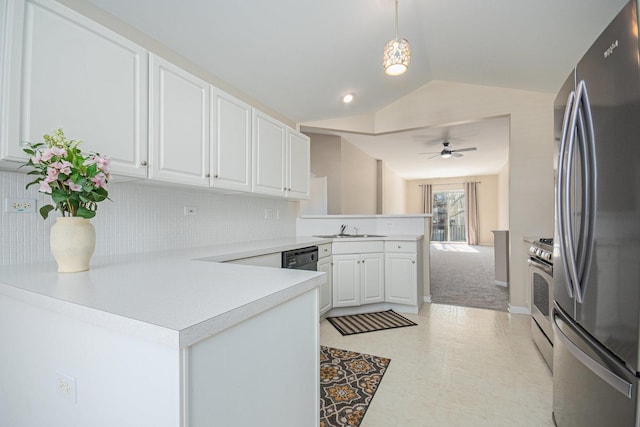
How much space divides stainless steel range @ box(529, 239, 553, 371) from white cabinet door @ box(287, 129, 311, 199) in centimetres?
234

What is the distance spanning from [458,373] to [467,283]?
3.22m

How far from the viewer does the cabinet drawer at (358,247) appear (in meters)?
3.38

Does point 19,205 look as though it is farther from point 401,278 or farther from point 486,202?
point 486,202

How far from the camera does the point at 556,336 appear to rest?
1.58 m

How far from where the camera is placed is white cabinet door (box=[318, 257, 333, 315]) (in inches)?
124

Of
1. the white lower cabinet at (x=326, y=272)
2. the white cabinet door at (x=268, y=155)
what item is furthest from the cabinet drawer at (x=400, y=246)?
the white cabinet door at (x=268, y=155)

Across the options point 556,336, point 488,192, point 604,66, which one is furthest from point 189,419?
point 488,192

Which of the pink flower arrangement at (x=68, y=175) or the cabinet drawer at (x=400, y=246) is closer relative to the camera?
the pink flower arrangement at (x=68, y=175)

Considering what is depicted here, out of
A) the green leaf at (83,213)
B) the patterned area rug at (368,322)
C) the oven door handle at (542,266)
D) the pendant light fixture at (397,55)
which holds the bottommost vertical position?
the patterned area rug at (368,322)

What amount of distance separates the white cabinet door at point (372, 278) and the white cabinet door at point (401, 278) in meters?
0.08

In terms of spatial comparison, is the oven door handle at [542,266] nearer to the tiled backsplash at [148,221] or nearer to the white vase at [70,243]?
the tiled backsplash at [148,221]

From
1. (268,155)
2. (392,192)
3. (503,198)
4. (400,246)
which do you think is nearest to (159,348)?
(268,155)

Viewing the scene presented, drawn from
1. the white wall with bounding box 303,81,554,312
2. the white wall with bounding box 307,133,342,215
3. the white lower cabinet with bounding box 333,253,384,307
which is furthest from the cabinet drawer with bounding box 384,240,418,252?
the white wall with bounding box 307,133,342,215

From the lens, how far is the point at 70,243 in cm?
116
